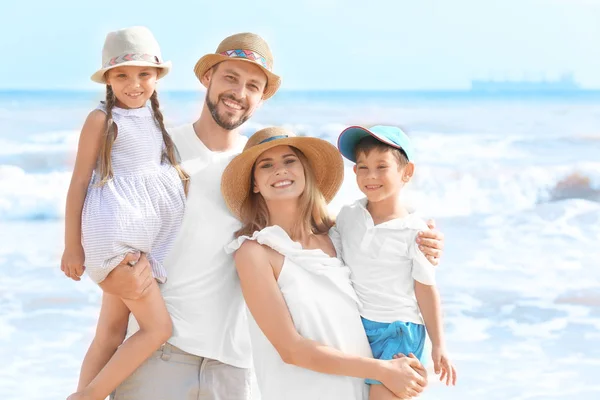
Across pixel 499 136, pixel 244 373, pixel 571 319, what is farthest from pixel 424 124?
pixel 244 373

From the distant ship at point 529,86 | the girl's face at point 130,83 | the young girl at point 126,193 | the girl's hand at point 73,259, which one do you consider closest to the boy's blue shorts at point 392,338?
the young girl at point 126,193

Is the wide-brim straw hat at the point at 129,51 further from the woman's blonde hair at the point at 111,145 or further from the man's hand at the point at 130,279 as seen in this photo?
the man's hand at the point at 130,279

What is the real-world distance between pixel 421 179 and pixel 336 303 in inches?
386

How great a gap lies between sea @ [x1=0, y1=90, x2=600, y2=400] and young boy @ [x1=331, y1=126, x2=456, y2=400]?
1.02 metres

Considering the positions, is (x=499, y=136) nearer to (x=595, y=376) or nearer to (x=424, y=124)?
(x=424, y=124)

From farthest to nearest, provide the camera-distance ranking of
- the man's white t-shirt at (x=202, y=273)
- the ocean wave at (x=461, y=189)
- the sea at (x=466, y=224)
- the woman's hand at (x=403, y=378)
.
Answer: the ocean wave at (x=461, y=189) < the sea at (x=466, y=224) < the man's white t-shirt at (x=202, y=273) < the woman's hand at (x=403, y=378)

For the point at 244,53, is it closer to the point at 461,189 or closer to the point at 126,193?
the point at 126,193

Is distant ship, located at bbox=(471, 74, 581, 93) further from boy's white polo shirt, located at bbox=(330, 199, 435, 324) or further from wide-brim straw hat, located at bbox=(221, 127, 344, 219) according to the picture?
boy's white polo shirt, located at bbox=(330, 199, 435, 324)

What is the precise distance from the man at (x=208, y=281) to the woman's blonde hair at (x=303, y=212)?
0.36 ft

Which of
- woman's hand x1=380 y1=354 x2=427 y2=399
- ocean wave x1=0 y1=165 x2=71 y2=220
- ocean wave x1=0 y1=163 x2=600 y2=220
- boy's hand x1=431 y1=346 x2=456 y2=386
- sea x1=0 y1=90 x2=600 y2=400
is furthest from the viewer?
ocean wave x1=0 y1=163 x2=600 y2=220

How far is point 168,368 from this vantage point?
3.54 m

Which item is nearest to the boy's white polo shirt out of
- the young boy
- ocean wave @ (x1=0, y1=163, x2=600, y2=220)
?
the young boy

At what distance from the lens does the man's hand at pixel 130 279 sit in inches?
131

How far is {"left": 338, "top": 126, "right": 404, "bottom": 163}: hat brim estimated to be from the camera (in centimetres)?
328
